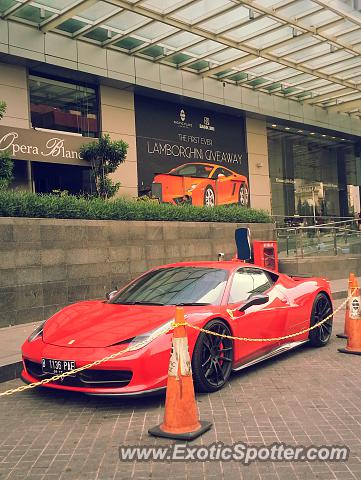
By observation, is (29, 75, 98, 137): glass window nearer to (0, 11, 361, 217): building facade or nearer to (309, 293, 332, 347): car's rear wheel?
(0, 11, 361, 217): building facade

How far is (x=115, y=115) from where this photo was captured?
60.8 feet

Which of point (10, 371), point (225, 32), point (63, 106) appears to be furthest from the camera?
point (63, 106)

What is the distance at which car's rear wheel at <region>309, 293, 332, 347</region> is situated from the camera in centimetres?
716

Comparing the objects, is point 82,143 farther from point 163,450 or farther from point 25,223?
point 163,450

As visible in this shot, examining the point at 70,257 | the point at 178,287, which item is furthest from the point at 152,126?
the point at 178,287

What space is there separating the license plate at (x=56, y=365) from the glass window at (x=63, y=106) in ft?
42.4

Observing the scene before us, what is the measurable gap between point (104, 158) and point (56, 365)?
12.5 meters

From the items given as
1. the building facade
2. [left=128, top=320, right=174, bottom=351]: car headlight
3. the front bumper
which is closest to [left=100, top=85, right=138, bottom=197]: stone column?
the building facade

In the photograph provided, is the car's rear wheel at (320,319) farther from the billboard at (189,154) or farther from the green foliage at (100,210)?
the billboard at (189,154)

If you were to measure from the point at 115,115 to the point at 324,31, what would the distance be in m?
7.56

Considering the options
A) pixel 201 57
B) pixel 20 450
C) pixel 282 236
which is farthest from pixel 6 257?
pixel 201 57

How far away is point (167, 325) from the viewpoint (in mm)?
4996

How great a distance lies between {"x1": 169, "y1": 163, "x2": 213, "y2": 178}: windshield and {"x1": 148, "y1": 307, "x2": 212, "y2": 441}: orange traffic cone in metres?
16.7

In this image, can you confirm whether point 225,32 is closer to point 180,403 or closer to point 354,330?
point 354,330
